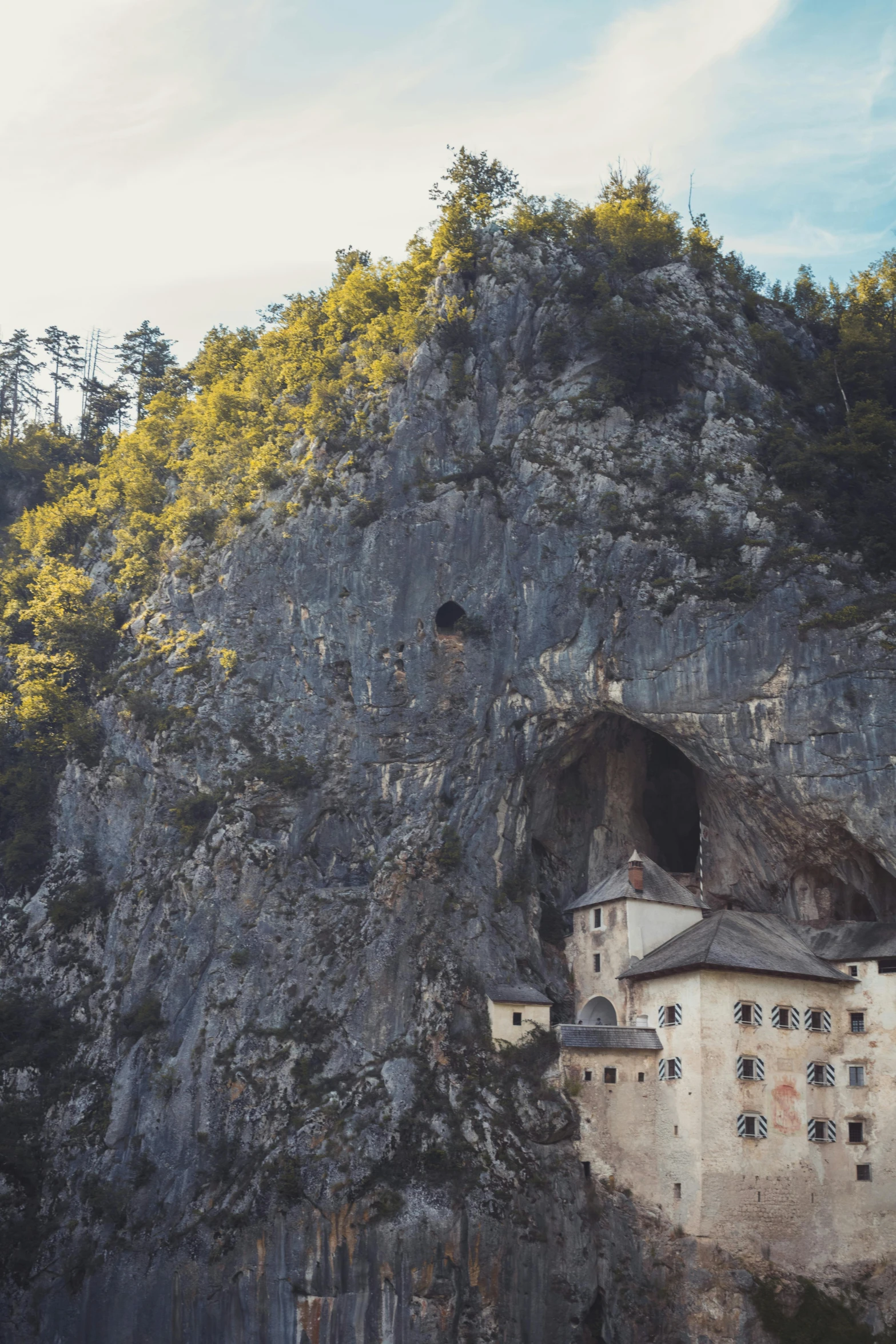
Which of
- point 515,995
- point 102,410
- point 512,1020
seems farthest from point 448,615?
point 102,410

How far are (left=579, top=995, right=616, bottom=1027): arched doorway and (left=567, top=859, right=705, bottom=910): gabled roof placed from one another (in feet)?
14.1

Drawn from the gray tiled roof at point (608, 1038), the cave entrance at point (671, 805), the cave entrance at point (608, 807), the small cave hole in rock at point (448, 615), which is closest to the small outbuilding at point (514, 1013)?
the gray tiled roof at point (608, 1038)

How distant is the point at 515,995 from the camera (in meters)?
54.4

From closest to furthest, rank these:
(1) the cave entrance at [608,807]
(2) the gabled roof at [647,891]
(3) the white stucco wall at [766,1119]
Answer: (3) the white stucco wall at [766,1119] < (2) the gabled roof at [647,891] < (1) the cave entrance at [608,807]

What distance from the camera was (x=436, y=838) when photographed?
58188mm

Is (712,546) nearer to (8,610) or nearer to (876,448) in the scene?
(876,448)

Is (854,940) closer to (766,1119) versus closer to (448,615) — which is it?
(766,1119)

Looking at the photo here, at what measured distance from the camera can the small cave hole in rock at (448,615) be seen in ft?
208

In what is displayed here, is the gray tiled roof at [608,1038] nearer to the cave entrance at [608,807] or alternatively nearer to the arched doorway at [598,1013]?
the arched doorway at [598,1013]

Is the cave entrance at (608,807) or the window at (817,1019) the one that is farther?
the cave entrance at (608,807)

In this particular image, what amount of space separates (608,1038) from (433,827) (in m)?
12.2

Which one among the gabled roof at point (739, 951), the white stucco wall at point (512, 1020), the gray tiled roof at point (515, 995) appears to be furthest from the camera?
the gray tiled roof at point (515, 995)

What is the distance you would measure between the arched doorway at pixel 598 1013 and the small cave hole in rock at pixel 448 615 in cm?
1899

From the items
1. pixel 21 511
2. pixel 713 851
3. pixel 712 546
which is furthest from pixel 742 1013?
pixel 21 511
